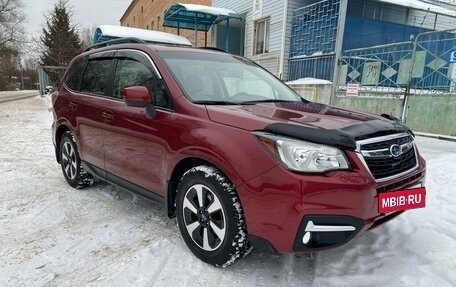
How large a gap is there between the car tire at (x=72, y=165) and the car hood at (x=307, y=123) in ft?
8.44

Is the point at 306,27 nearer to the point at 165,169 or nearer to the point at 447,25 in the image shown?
the point at 447,25

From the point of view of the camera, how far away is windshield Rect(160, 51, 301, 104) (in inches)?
122

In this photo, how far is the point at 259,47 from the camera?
54.1 feet

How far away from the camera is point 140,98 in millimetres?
2973

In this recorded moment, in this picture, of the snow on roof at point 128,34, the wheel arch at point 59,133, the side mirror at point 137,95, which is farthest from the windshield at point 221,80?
the snow on roof at point 128,34

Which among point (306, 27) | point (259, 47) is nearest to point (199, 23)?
point (259, 47)

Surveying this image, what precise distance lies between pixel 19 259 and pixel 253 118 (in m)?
2.23

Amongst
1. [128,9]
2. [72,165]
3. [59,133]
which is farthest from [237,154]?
[128,9]

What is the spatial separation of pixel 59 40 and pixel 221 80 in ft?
135

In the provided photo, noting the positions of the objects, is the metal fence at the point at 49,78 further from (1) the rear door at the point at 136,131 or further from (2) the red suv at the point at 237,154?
(2) the red suv at the point at 237,154

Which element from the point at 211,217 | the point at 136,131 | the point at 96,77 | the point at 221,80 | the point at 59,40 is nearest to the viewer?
the point at 211,217

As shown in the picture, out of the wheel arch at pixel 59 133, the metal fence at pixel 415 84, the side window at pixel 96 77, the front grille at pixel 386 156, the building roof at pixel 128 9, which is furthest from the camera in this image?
the building roof at pixel 128 9

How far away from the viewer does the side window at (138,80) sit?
3.09 metres

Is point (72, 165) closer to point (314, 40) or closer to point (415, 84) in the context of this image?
point (415, 84)
